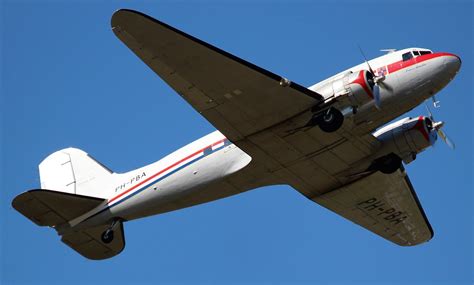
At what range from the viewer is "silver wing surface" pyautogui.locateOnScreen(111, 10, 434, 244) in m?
24.9

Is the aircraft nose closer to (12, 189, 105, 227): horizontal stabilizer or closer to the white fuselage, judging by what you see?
the white fuselage

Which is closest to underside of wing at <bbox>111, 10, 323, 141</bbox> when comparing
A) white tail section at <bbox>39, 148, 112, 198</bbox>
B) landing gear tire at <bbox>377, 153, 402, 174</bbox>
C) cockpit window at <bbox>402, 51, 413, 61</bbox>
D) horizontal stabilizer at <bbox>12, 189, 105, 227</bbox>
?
cockpit window at <bbox>402, 51, 413, 61</bbox>

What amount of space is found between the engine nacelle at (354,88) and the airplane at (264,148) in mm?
34

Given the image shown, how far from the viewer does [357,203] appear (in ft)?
105

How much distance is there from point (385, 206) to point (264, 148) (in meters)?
7.41

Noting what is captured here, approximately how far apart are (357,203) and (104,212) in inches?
385

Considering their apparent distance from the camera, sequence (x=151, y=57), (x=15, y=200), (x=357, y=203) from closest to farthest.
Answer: (x=151, y=57) → (x=15, y=200) → (x=357, y=203)

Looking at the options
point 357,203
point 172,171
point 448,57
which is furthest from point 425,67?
point 172,171

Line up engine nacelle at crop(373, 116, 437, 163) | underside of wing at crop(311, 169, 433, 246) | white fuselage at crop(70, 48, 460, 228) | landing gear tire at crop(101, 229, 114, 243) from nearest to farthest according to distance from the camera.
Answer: white fuselage at crop(70, 48, 460, 228) < engine nacelle at crop(373, 116, 437, 163) < landing gear tire at crop(101, 229, 114, 243) < underside of wing at crop(311, 169, 433, 246)

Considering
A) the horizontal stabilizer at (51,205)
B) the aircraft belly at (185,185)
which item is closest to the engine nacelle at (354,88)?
the aircraft belly at (185,185)

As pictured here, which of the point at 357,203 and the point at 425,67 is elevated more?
the point at 425,67

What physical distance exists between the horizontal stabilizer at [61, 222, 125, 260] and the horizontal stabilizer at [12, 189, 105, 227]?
0.79 metres

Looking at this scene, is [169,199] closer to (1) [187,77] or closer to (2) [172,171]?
(2) [172,171]

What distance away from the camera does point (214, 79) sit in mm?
25766
